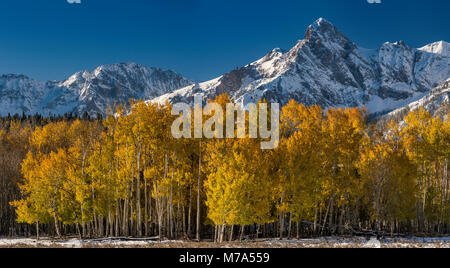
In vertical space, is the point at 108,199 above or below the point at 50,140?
below

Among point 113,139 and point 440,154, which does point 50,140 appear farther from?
point 440,154

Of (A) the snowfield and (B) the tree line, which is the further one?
(B) the tree line

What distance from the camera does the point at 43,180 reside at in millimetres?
34344

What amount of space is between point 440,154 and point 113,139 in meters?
33.6

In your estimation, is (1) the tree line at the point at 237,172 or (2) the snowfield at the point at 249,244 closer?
(2) the snowfield at the point at 249,244

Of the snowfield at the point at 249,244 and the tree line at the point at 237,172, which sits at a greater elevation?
the tree line at the point at 237,172

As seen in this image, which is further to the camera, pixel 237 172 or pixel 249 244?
pixel 237 172

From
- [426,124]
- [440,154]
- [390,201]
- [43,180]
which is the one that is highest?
[426,124]

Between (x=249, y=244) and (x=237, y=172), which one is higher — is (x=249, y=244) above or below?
below

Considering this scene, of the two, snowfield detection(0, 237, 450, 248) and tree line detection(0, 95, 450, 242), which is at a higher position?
tree line detection(0, 95, 450, 242)
